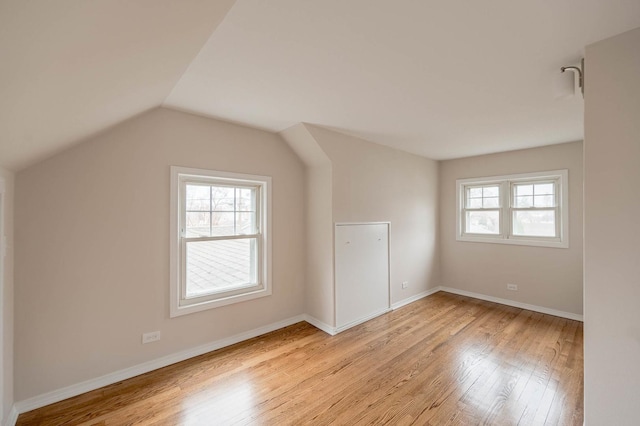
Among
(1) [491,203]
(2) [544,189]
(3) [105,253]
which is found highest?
(2) [544,189]

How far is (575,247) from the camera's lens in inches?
145

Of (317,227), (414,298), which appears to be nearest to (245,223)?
(317,227)

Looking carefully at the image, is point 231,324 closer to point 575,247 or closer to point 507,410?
point 507,410

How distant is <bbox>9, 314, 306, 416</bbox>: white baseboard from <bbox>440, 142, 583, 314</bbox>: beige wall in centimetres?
354

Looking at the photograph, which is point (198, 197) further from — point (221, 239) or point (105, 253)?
point (105, 253)

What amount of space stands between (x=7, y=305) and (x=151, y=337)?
1.03m

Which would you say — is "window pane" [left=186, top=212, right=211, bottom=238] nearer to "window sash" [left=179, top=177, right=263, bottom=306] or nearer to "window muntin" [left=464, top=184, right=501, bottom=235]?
"window sash" [left=179, top=177, right=263, bottom=306]

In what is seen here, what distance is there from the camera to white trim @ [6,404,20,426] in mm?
1781

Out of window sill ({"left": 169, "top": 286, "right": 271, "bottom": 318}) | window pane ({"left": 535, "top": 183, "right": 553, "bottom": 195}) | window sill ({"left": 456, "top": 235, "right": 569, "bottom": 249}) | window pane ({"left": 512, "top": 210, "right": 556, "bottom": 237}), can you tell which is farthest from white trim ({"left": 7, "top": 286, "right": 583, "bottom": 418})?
window pane ({"left": 535, "top": 183, "right": 553, "bottom": 195})

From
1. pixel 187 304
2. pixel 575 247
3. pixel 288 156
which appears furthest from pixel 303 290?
pixel 575 247

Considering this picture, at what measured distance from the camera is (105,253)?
2279 mm

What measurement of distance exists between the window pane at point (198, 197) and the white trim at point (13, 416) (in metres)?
1.87

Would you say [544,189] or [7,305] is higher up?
[544,189]

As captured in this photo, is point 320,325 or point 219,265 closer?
point 219,265
